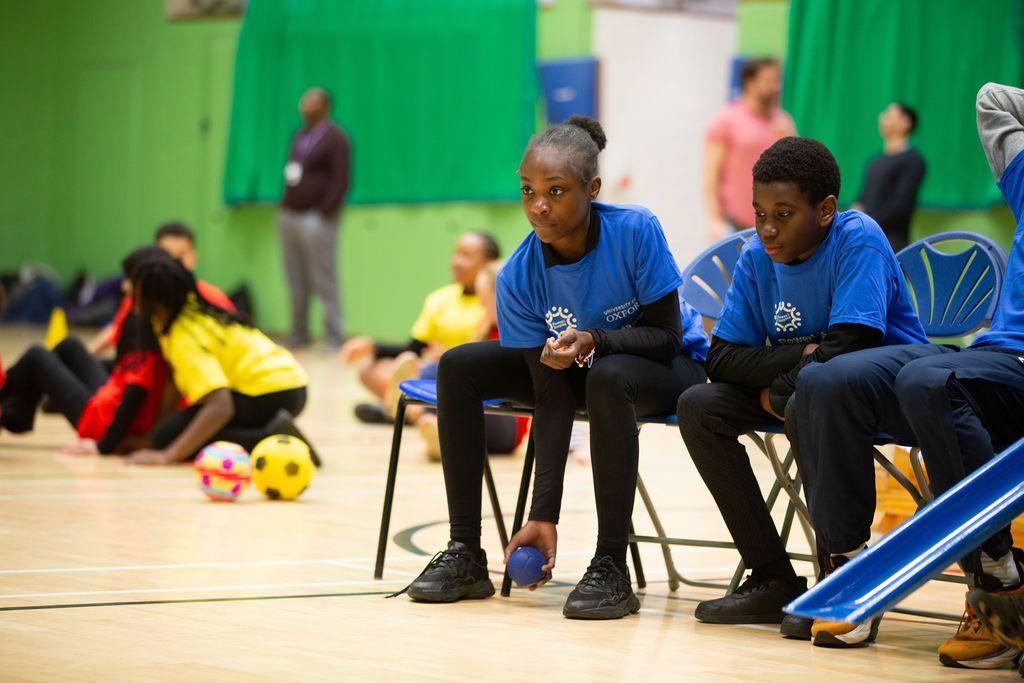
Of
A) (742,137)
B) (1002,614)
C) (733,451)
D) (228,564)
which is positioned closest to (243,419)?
(228,564)

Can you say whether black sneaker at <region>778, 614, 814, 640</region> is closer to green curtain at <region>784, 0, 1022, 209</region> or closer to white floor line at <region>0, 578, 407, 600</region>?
white floor line at <region>0, 578, 407, 600</region>

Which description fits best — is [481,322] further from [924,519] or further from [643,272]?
[924,519]

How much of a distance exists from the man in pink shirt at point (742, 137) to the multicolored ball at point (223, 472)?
5883 millimetres

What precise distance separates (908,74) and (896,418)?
28.9ft

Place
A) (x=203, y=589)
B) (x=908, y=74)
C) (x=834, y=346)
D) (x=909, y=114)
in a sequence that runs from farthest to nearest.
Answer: (x=908, y=74) < (x=909, y=114) < (x=203, y=589) < (x=834, y=346)

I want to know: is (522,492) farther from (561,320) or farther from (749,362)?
(749,362)

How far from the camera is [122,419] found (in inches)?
262

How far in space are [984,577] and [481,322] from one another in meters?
4.32

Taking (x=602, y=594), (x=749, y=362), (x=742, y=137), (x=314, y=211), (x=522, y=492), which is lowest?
(x=602, y=594)

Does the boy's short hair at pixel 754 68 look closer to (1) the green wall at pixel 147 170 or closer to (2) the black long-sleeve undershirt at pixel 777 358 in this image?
(1) the green wall at pixel 147 170

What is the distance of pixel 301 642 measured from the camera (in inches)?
130

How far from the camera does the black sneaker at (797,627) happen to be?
3453mm

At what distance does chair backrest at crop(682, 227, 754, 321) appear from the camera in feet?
14.4

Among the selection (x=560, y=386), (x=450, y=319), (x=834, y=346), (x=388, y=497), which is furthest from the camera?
(x=450, y=319)
